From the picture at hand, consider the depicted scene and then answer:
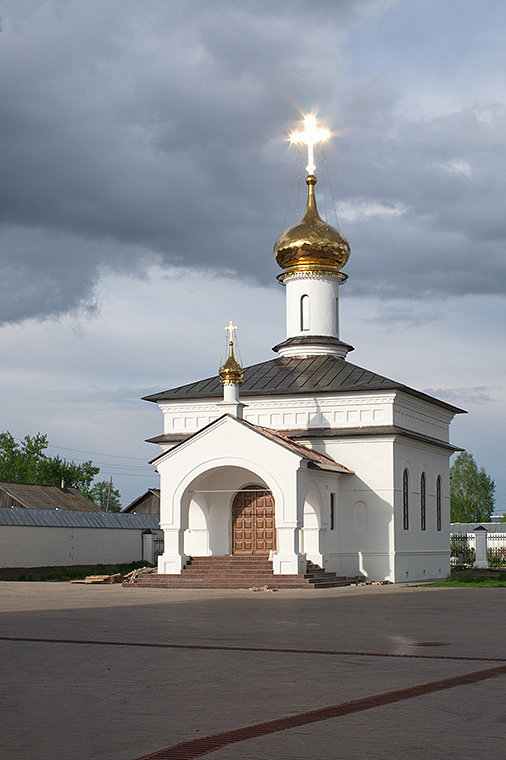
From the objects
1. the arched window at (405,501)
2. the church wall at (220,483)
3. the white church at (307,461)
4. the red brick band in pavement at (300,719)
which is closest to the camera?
the red brick band in pavement at (300,719)

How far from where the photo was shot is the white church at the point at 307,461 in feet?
86.9

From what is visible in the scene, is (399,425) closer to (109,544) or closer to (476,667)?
(109,544)

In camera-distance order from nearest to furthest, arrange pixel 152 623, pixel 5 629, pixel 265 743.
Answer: pixel 265 743, pixel 5 629, pixel 152 623

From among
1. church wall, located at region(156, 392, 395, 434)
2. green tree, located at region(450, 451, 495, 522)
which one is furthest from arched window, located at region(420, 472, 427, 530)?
green tree, located at region(450, 451, 495, 522)

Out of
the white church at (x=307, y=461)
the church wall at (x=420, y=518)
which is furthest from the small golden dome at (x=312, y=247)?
the church wall at (x=420, y=518)

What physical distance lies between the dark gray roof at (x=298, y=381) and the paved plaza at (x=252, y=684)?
40.8 feet

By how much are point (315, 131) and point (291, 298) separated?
607cm

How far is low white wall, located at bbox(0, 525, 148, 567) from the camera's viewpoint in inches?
1350

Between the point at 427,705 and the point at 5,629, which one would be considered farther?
the point at 5,629

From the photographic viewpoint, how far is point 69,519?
3778 cm

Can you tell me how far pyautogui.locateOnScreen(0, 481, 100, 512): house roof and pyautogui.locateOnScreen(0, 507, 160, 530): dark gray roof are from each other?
13.4 feet

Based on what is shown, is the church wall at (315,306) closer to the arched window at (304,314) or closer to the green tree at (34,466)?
the arched window at (304,314)

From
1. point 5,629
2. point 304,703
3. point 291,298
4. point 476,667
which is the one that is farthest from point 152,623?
point 291,298

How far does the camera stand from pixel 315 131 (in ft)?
114
